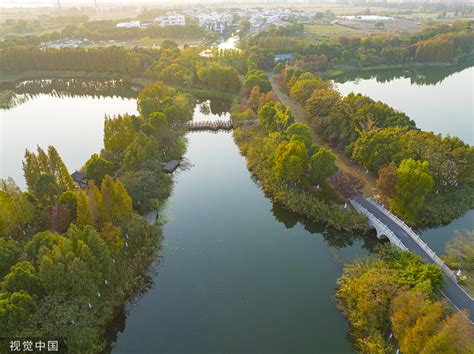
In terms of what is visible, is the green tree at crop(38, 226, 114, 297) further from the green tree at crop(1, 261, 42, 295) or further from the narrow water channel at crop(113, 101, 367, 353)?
the narrow water channel at crop(113, 101, 367, 353)

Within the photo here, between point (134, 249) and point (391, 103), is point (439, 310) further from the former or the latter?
point (391, 103)

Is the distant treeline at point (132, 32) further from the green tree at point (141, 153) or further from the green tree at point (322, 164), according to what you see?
the green tree at point (322, 164)

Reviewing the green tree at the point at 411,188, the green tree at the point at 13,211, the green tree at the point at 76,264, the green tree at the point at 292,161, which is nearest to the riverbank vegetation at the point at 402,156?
the green tree at the point at 411,188

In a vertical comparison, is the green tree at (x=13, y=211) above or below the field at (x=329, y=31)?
below

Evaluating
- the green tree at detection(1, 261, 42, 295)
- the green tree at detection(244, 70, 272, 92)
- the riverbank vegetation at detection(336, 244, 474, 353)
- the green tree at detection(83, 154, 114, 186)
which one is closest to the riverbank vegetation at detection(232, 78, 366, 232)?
the riverbank vegetation at detection(336, 244, 474, 353)

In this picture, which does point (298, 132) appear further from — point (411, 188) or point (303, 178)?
point (411, 188)

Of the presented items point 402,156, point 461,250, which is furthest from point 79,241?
point 402,156

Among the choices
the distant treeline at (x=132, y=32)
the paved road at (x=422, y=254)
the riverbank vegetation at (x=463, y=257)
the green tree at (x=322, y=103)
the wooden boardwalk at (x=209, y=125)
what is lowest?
the riverbank vegetation at (x=463, y=257)
